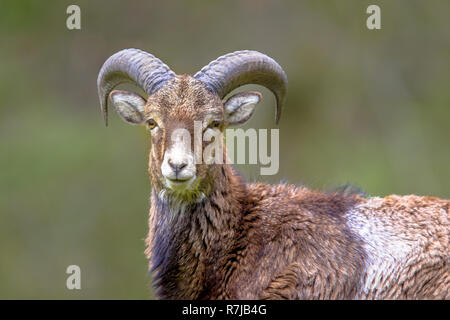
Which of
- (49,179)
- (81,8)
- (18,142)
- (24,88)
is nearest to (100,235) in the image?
(49,179)

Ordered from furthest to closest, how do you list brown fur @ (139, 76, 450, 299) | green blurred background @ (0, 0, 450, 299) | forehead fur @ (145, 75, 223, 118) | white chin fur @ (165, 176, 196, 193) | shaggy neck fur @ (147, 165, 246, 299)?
green blurred background @ (0, 0, 450, 299)
forehead fur @ (145, 75, 223, 118)
shaggy neck fur @ (147, 165, 246, 299)
brown fur @ (139, 76, 450, 299)
white chin fur @ (165, 176, 196, 193)

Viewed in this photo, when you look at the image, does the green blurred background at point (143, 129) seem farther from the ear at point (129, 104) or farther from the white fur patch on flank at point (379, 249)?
the white fur patch on flank at point (379, 249)

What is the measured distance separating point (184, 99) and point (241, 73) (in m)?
0.86

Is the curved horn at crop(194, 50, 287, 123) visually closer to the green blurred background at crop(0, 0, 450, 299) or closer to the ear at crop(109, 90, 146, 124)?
the ear at crop(109, 90, 146, 124)

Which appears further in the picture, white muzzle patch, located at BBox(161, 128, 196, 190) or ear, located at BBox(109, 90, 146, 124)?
ear, located at BBox(109, 90, 146, 124)

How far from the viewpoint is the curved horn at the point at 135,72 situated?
8.44 metres

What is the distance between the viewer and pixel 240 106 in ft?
28.8

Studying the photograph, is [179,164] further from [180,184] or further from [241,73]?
[241,73]

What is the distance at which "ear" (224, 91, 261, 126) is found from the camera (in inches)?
343

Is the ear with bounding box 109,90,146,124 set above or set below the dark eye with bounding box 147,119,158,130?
above

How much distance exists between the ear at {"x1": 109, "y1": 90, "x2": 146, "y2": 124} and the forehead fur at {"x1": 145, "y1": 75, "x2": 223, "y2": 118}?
44 cm

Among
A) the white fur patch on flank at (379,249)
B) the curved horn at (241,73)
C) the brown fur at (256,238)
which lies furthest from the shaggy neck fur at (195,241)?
the white fur patch on flank at (379,249)

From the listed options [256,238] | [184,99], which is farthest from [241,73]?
[256,238]

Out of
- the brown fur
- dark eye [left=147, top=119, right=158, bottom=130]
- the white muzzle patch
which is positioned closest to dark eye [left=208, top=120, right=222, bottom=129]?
the brown fur
